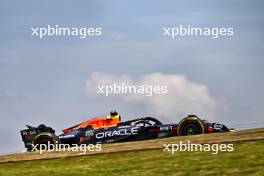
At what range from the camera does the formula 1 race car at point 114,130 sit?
523 inches

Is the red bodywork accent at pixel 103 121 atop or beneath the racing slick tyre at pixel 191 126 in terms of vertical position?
atop

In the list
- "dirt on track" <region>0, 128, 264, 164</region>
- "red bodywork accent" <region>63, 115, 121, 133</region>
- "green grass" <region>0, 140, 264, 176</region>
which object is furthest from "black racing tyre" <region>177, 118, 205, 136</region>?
"green grass" <region>0, 140, 264, 176</region>

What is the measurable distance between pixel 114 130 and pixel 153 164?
6351 millimetres

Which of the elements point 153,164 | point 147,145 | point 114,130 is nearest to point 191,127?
point 114,130

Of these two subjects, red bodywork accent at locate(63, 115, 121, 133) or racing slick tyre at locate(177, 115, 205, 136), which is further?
red bodywork accent at locate(63, 115, 121, 133)

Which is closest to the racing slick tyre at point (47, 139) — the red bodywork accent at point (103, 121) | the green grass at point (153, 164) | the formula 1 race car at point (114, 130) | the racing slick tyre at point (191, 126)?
the formula 1 race car at point (114, 130)

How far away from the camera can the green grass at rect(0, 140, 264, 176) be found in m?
7.17

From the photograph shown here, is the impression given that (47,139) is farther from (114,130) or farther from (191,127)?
(191,127)

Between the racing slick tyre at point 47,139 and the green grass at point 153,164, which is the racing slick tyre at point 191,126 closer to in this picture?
the racing slick tyre at point 47,139

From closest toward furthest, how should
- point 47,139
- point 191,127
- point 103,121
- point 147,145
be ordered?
point 147,145 < point 191,127 < point 47,139 < point 103,121

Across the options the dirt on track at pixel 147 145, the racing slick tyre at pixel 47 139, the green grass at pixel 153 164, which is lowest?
the green grass at pixel 153 164

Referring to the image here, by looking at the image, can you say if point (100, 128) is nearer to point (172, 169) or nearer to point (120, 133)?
point (120, 133)

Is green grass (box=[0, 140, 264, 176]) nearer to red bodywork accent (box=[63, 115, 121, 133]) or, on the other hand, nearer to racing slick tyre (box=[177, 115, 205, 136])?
racing slick tyre (box=[177, 115, 205, 136])

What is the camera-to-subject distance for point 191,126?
13211mm
